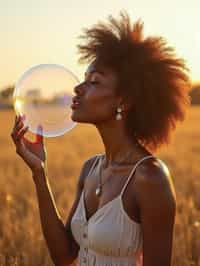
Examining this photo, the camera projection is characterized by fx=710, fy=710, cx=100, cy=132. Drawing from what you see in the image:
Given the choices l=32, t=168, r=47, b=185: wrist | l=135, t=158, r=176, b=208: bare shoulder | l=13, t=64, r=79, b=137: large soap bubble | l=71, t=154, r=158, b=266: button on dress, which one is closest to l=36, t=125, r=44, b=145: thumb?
l=13, t=64, r=79, b=137: large soap bubble

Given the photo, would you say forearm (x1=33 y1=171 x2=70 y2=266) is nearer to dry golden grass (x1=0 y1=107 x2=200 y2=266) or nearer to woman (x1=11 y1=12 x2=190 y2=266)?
woman (x1=11 y1=12 x2=190 y2=266)

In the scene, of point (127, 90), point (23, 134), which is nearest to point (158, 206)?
point (127, 90)

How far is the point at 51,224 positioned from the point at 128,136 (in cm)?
60

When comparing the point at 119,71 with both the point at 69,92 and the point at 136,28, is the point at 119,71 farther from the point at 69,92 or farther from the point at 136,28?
the point at 69,92

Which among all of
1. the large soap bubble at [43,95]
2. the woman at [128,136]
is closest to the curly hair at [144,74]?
the woman at [128,136]

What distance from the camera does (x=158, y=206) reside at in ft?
9.59

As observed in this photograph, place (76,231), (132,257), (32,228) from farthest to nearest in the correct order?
(32,228) < (76,231) < (132,257)

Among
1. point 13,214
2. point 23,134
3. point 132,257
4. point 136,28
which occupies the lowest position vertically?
point 13,214

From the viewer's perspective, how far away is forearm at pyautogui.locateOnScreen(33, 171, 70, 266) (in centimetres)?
342

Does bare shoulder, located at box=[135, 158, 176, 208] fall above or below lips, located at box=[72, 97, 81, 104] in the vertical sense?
below

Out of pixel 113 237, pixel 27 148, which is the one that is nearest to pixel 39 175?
pixel 27 148

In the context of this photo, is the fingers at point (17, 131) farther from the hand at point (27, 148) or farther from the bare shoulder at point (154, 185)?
the bare shoulder at point (154, 185)

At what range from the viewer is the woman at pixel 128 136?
9.75 feet

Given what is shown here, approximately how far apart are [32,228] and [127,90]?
3.05 m
